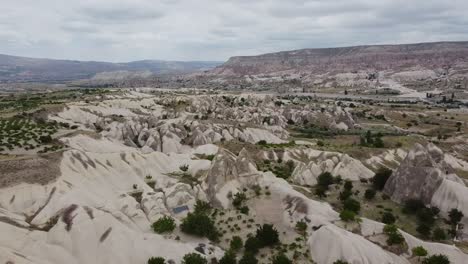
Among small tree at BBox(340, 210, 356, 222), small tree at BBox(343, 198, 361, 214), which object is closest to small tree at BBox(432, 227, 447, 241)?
small tree at BBox(343, 198, 361, 214)

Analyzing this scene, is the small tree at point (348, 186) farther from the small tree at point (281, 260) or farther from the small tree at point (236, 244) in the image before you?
the small tree at point (281, 260)

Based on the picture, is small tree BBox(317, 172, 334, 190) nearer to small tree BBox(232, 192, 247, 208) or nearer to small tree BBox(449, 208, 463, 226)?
small tree BBox(232, 192, 247, 208)

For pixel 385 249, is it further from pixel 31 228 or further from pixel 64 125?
pixel 64 125

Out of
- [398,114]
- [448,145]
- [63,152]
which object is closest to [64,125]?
[63,152]

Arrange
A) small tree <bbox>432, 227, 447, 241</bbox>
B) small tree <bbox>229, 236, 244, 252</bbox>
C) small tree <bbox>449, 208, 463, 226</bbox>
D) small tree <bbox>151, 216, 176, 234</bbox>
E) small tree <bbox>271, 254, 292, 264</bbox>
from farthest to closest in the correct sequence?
small tree <bbox>449, 208, 463, 226</bbox>, small tree <bbox>432, 227, 447, 241</bbox>, small tree <bbox>151, 216, 176, 234</bbox>, small tree <bbox>229, 236, 244, 252</bbox>, small tree <bbox>271, 254, 292, 264</bbox>

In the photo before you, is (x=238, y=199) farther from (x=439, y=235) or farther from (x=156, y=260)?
(x=439, y=235)

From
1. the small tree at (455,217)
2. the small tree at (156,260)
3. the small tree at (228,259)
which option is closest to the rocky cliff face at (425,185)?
the small tree at (455,217)
